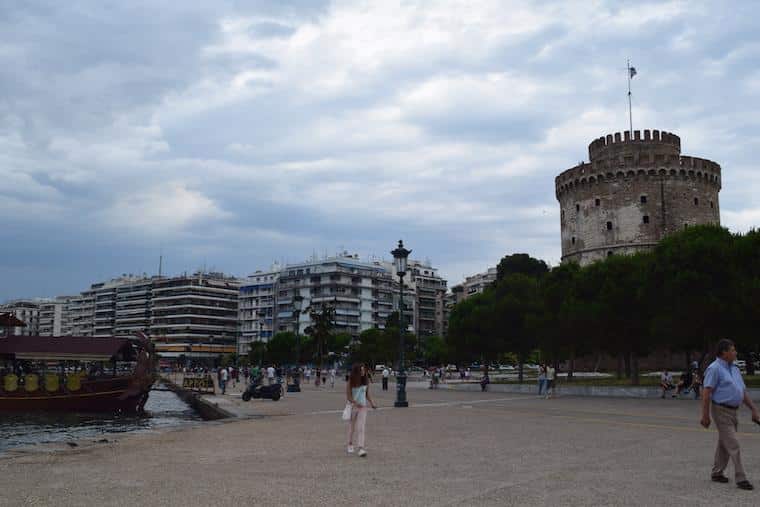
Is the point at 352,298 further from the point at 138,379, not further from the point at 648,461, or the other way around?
the point at 648,461

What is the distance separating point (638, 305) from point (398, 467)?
3070cm

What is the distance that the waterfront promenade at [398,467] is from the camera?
7605mm

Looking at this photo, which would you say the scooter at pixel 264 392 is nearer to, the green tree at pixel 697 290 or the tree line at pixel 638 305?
the tree line at pixel 638 305

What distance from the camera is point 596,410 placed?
2211 cm

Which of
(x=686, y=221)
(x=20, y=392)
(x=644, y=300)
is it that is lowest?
(x=20, y=392)

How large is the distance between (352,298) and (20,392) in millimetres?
95534

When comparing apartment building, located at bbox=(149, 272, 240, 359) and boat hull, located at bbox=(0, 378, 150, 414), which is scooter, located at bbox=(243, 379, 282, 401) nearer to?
boat hull, located at bbox=(0, 378, 150, 414)

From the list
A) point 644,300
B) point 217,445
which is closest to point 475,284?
point 644,300

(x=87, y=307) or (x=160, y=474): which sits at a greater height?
(x=87, y=307)

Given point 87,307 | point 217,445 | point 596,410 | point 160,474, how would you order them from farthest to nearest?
point 87,307 → point 596,410 → point 217,445 → point 160,474

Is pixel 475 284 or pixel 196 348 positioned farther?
pixel 475 284

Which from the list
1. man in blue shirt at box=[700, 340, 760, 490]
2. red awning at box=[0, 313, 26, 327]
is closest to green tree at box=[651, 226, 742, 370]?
man in blue shirt at box=[700, 340, 760, 490]

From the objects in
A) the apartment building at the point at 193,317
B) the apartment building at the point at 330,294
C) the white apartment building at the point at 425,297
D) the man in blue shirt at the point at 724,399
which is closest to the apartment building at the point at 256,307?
the apartment building at the point at 330,294

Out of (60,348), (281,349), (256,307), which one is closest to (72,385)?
(60,348)
